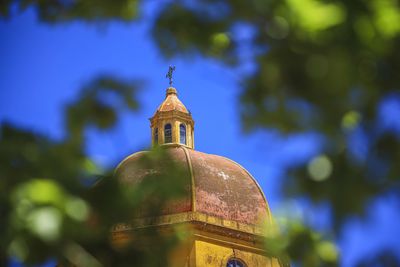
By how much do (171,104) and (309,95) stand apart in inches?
809

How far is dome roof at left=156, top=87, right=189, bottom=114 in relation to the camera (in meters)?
25.0

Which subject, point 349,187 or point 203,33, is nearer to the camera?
point 349,187

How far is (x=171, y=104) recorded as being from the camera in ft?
82.5

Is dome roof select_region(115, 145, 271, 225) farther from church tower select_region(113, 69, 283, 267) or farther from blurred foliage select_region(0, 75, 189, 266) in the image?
blurred foliage select_region(0, 75, 189, 266)

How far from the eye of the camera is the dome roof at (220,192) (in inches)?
836

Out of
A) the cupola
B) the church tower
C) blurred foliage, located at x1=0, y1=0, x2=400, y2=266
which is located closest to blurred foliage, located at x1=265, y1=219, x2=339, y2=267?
blurred foliage, located at x1=0, y1=0, x2=400, y2=266

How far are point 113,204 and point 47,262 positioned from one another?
0.59 metres

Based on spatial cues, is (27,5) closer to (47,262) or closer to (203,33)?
(203,33)

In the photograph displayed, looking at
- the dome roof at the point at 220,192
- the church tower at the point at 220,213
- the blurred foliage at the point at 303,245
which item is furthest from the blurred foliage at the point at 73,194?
the dome roof at the point at 220,192

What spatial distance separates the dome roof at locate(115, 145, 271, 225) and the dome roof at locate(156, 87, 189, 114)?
198cm

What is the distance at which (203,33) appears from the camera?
206 inches

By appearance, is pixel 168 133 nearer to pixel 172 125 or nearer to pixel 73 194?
pixel 172 125

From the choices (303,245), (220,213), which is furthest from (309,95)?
(220,213)

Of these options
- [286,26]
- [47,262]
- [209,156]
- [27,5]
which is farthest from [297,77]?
[209,156]
